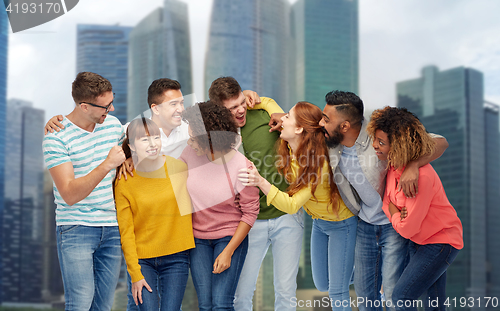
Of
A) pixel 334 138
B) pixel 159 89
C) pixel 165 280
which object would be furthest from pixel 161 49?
pixel 165 280

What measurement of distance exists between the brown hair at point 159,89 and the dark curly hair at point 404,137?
1901 mm

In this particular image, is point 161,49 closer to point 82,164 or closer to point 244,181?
point 82,164

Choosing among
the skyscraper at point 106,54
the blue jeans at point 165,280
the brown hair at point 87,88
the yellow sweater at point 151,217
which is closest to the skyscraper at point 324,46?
the skyscraper at point 106,54

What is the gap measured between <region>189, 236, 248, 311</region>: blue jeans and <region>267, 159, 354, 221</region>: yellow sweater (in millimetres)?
484

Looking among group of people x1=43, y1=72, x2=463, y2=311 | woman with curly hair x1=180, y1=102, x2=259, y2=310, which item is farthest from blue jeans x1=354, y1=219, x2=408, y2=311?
woman with curly hair x1=180, y1=102, x2=259, y2=310

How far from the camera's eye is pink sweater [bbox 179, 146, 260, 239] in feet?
9.92

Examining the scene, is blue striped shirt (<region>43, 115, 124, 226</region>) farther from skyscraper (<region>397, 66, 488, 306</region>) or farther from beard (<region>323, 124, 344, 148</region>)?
skyscraper (<region>397, 66, 488, 306</region>)

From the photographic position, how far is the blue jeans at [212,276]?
9.59ft

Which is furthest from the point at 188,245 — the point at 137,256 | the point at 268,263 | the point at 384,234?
the point at 268,263

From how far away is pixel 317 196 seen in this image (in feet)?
11.7

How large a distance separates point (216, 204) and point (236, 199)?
166mm

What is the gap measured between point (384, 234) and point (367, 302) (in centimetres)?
66

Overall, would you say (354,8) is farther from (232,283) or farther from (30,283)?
(232,283)

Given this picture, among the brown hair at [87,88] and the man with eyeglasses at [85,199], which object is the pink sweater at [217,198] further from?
the brown hair at [87,88]
